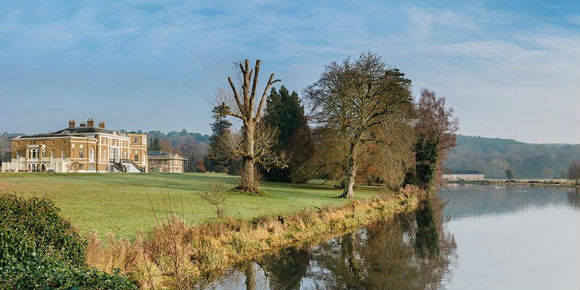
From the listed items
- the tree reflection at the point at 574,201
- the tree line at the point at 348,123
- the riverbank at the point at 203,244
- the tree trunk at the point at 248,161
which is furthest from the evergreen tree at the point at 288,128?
the riverbank at the point at 203,244

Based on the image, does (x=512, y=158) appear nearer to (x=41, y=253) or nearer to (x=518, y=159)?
(x=518, y=159)

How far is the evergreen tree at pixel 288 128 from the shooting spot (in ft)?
156

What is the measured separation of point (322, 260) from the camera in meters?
14.6

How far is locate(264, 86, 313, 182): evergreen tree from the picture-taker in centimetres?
4744

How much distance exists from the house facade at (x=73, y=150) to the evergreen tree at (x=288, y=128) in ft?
104

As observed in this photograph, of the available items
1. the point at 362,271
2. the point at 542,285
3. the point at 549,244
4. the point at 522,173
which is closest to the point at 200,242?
the point at 362,271

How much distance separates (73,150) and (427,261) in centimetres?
6916

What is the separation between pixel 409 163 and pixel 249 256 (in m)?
28.8

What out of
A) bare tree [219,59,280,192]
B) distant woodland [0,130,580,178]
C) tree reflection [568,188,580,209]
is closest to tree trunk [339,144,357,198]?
bare tree [219,59,280,192]

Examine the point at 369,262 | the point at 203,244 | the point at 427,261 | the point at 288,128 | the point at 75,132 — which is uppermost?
the point at 75,132

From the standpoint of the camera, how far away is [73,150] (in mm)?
73750

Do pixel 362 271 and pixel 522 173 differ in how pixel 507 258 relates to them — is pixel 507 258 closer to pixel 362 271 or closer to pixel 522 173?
pixel 362 271

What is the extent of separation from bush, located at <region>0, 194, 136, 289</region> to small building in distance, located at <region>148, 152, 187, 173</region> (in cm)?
8606

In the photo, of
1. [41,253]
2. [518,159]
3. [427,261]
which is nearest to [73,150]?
[427,261]
